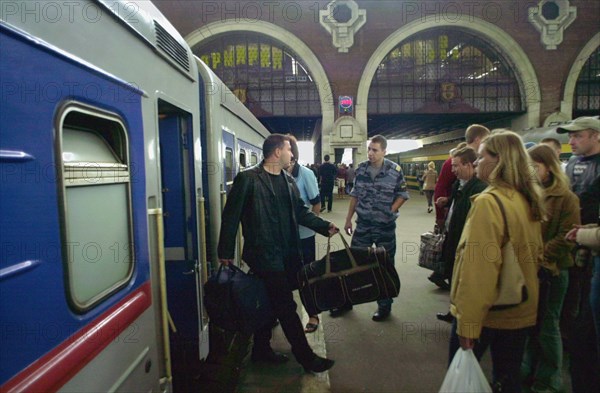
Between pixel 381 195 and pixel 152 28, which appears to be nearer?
pixel 152 28

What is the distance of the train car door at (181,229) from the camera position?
2885mm

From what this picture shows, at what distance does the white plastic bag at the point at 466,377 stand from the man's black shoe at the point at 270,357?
172 centimetres

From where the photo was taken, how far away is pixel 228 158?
427cm

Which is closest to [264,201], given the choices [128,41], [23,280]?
[128,41]

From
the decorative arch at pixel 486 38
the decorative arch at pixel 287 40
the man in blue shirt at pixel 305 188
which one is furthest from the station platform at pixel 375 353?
the decorative arch at pixel 486 38

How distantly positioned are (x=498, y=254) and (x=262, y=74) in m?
19.7

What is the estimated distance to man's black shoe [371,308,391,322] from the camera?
166 inches

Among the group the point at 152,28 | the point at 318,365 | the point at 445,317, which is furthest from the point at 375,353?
the point at 152,28

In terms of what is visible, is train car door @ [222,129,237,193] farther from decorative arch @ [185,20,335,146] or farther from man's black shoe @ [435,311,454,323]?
decorative arch @ [185,20,335,146]

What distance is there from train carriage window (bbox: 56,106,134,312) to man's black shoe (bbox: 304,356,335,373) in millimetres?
1775

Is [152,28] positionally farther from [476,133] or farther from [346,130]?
[346,130]

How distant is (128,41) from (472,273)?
2.02 meters

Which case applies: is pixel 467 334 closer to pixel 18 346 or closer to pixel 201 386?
pixel 18 346

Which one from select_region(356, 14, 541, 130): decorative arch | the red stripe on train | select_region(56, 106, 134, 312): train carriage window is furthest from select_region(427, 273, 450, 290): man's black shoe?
select_region(356, 14, 541, 130): decorative arch
